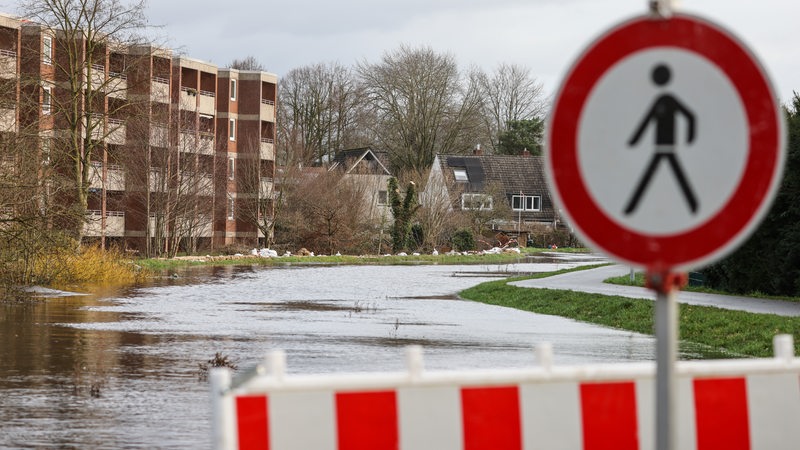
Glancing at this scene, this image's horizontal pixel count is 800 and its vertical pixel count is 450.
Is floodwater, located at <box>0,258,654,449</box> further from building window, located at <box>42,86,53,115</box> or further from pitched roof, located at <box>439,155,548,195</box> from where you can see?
pitched roof, located at <box>439,155,548,195</box>

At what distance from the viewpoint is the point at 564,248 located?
9788 cm

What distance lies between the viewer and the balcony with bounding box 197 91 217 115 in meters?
77.1

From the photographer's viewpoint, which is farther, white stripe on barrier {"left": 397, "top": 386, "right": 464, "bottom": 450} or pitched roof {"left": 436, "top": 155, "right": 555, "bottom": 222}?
pitched roof {"left": 436, "top": 155, "right": 555, "bottom": 222}

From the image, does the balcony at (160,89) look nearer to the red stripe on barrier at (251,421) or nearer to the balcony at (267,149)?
the balcony at (267,149)

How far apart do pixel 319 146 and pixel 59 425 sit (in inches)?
3691

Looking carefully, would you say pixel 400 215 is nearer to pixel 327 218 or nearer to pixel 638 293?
pixel 327 218

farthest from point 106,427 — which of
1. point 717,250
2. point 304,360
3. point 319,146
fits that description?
point 319,146

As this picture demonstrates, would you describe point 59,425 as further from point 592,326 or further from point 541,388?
point 592,326

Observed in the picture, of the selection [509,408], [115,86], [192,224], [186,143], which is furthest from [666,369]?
[186,143]

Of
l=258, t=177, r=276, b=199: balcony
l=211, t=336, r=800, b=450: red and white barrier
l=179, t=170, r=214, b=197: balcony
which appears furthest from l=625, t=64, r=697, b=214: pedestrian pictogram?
l=258, t=177, r=276, b=199: balcony

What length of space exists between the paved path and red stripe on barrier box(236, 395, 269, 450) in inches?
709

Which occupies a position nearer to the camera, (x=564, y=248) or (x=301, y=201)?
(x=301, y=201)

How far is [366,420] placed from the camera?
4629 millimetres

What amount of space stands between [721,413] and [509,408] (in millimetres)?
847
